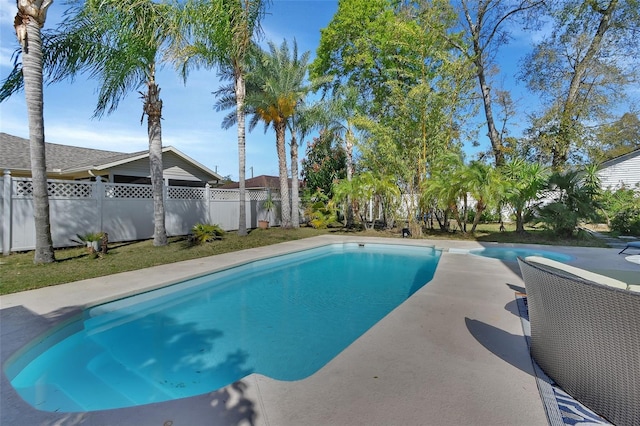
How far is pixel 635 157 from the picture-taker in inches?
655

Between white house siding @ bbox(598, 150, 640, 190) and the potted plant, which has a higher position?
white house siding @ bbox(598, 150, 640, 190)

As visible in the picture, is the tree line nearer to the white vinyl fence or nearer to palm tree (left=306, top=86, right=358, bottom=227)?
palm tree (left=306, top=86, right=358, bottom=227)

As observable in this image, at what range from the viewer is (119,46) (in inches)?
330

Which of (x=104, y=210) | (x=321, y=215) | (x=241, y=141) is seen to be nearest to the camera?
(x=104, y=210)

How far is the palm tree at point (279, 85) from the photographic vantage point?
44.0 ft

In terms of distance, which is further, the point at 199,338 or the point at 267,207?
the point at 267,207

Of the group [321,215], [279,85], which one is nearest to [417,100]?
[279,85]

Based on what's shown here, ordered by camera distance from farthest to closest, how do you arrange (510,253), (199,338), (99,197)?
1. (99,197)
2. (510,253)
3. (199,338)

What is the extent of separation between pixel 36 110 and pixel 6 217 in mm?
3578

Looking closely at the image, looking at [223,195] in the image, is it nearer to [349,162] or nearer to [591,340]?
[349,162]

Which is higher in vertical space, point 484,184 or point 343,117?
point 343,117

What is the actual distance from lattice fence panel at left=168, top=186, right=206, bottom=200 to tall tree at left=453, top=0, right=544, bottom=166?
47.5ft

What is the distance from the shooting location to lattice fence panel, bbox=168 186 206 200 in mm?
12523

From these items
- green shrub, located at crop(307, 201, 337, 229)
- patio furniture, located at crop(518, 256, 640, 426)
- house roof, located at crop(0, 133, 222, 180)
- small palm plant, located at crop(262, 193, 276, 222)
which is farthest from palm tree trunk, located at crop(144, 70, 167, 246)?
patio furniture, located at crop(518, 256, 640, 426)
